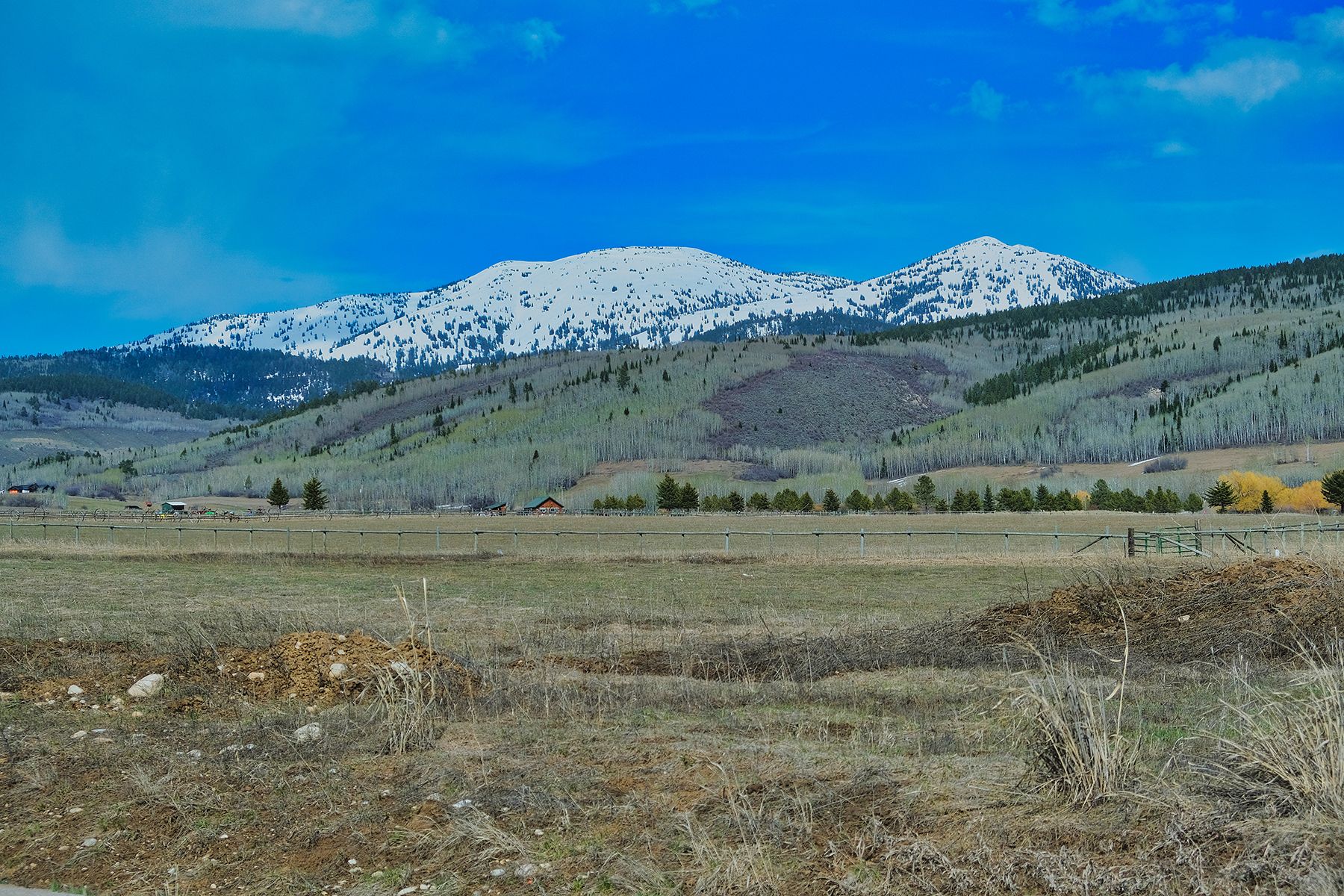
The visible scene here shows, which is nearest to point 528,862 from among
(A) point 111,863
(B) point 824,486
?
(A) point 111,863

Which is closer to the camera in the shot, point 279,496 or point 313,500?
point 313,500

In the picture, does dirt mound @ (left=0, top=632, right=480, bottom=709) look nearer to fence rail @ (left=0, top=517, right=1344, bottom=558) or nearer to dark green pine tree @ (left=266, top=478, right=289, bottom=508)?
fence rail @ (left=0, top=517, right=1344, bottom=558)

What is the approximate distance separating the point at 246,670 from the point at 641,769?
607cm

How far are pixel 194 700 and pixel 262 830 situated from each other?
4331 mm

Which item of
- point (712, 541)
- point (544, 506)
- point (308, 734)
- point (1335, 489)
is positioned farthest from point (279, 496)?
point (308, 734)

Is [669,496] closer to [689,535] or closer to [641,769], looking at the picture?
[689,535]

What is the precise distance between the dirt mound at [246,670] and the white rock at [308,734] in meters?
0.93

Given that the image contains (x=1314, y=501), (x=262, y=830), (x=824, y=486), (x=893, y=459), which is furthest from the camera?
(x=893, y=459)

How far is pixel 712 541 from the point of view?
59.8 meters

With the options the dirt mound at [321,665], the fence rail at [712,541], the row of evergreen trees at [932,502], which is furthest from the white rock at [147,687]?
the row of evergreen trees at [932,502]

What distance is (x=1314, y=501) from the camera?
105 metres

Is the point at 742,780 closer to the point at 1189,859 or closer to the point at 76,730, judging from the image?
the point at 1189,859

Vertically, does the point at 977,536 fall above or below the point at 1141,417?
below

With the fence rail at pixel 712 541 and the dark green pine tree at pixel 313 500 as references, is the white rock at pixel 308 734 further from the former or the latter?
the dark green pine tree at pixel 313 500
